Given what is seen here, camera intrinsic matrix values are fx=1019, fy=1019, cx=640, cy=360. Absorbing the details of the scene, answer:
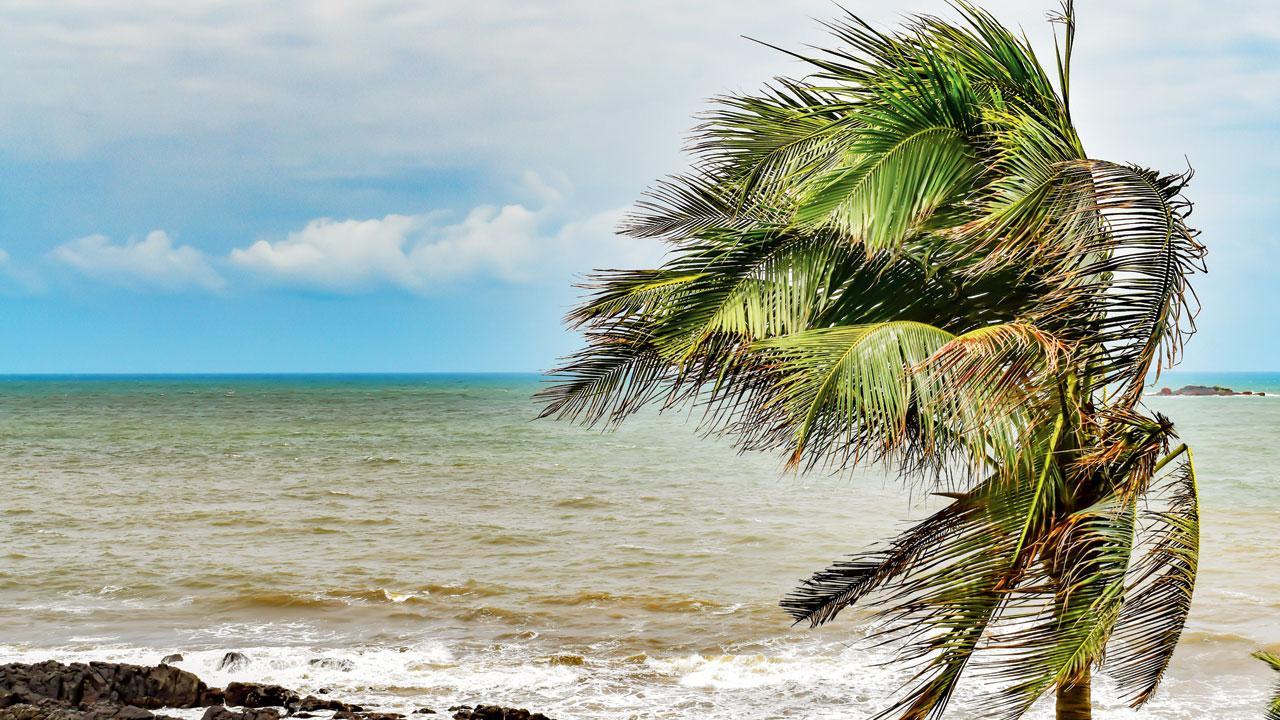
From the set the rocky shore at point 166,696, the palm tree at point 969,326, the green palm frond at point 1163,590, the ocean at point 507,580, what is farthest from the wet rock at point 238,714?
the green palm frond at point 1163,590

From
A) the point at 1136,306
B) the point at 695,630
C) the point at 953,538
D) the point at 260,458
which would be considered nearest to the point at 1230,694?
the point at 695,630

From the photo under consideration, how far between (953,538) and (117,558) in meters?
16.5

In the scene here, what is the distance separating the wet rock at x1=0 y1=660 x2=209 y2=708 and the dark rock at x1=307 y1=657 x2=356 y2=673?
1675mm

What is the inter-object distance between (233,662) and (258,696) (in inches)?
68.9

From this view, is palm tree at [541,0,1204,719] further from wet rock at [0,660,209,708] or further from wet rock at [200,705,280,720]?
wet rock at [0,660,209,708]

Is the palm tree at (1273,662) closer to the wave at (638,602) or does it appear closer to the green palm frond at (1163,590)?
the green palm frond at (1163,590)

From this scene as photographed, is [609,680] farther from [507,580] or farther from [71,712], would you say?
[507,580]

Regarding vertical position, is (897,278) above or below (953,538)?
above

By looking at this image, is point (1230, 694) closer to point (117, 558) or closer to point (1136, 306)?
point (1136, 306)

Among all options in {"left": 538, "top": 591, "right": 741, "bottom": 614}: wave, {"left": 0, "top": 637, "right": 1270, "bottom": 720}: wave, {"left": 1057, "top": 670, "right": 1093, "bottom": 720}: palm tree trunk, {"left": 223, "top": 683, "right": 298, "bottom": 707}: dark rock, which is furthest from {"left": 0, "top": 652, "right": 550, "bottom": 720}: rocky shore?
{"left": 1057, "top": 670, "right": 1093, "bottom": 720}: palm tree trunk

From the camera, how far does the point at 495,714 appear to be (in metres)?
8.76

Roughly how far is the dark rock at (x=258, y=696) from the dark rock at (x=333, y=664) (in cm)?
144

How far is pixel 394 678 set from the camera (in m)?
10.4

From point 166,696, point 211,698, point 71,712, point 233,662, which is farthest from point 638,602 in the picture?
point 71,712
